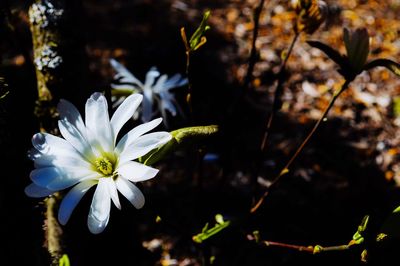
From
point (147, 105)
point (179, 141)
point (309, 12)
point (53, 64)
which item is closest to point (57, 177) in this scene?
point (179, 141)

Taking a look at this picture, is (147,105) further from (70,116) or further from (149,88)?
(70,116)

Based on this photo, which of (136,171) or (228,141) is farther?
(228,141)

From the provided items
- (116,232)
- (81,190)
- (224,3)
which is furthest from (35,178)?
(224,3)

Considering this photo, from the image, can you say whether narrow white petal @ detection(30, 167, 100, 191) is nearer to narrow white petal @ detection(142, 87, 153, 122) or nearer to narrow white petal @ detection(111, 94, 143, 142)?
narrow white petal @ detection(111, 94, 143, 142)

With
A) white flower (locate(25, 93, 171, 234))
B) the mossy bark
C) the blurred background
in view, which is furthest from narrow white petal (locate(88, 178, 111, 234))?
the mossy bark

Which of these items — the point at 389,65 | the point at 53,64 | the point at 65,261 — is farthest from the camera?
the point at 53,64

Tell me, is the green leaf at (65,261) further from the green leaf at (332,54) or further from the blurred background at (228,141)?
the green leaf at (332,54)

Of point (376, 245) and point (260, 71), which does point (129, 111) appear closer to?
point (376, 245)
